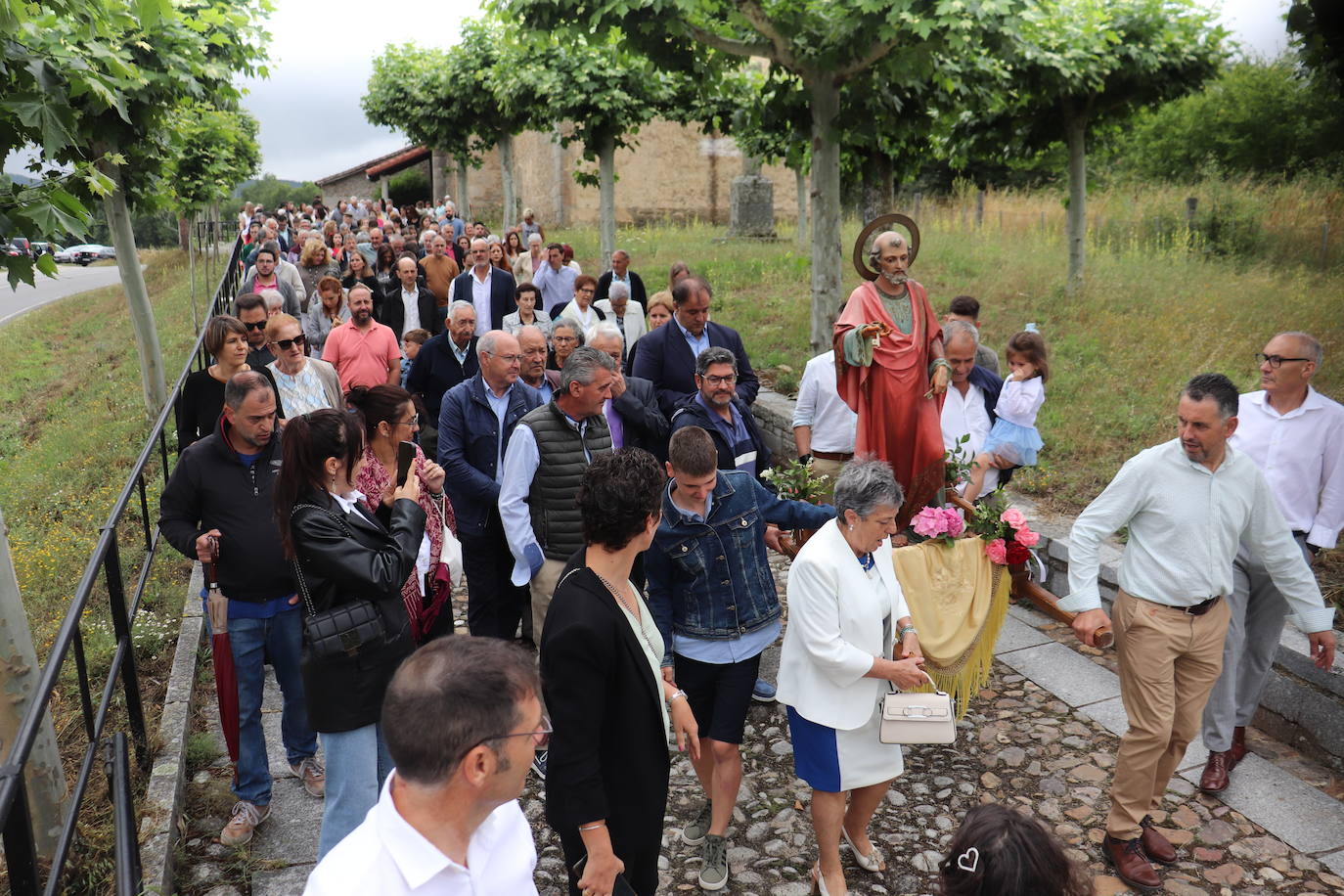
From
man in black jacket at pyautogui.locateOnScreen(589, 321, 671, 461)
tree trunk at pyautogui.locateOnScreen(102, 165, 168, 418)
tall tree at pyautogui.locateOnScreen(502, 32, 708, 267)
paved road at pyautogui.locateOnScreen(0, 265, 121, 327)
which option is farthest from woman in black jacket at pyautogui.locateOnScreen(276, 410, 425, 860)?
paved road at pyautogui.locateOnScreen(0, 265, 121, 327)

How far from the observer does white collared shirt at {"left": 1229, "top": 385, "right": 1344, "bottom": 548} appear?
178 inches

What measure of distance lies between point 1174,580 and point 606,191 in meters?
12.6

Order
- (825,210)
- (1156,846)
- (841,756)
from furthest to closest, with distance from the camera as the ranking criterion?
(825,210)
(1156,846)
(841,756)

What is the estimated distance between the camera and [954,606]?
15.2 ft

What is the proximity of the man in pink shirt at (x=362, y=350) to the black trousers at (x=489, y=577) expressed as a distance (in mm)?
2307

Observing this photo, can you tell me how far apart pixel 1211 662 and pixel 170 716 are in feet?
15.8

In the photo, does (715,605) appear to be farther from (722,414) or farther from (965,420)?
(965,420)

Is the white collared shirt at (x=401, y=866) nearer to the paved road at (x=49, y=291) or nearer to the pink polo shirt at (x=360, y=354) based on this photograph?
the pink polo shirt at (x=360, y=354)

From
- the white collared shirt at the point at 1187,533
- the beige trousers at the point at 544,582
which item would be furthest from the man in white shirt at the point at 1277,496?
the beige trousers at the point at 544,582

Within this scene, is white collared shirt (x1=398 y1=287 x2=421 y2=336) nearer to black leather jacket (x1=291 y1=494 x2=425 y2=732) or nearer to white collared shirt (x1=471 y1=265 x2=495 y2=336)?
white collared shirt (x1=471 y1=265 x2=495 y2=336)

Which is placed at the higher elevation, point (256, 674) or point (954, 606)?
point (256, 674)

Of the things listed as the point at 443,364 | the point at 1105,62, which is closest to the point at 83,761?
the point at 443,364

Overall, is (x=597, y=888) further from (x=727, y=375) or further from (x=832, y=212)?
(x=832, y=212)

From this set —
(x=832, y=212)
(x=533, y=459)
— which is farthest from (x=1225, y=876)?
(x=832, y=212)
